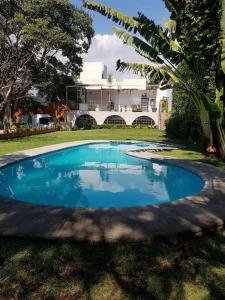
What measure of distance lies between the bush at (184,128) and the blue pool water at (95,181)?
Result: 5.92 metres

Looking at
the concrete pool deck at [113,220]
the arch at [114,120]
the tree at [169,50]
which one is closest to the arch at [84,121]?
the arch at [114,120]

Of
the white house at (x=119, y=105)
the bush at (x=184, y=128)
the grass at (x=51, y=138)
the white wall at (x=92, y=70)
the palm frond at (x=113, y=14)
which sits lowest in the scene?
the grass at (x=51, y=138)

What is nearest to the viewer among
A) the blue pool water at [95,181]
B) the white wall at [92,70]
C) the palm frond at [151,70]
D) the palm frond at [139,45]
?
the blue pool water at [95,181]

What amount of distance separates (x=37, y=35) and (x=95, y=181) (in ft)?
67.8

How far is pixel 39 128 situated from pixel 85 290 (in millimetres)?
24874

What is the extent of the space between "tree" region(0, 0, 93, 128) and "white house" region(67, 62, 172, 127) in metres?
5.47

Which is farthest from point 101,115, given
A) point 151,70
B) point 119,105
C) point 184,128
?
point 151,70

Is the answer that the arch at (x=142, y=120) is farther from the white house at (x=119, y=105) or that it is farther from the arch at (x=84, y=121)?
the arch at (x=84, y=121)

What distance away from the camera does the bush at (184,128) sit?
789 inches

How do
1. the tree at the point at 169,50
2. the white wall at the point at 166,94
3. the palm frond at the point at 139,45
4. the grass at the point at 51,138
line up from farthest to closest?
1. the white wall at the point at 166,94
2. the grass at the point at 51,138
3. the palm frond at the point at 139,45
4. the tree at the point at 169,50

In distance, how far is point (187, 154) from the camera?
1512cm

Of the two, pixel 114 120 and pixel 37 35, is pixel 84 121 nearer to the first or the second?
pixel 114 120

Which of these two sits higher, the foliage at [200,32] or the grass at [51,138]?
the foliage at [200,32]

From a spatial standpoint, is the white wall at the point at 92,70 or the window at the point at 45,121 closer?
the window at the point at 45,121
